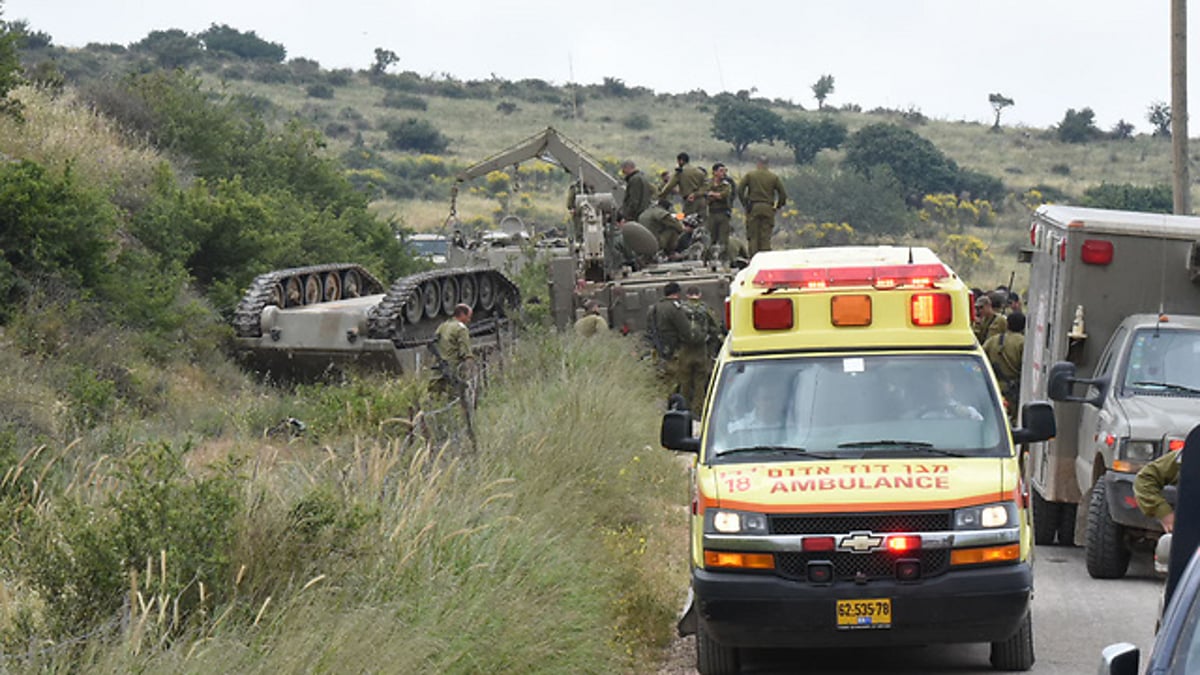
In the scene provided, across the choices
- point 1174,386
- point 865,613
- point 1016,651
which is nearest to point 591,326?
point 1174,386

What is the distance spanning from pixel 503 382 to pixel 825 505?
9.63 metres

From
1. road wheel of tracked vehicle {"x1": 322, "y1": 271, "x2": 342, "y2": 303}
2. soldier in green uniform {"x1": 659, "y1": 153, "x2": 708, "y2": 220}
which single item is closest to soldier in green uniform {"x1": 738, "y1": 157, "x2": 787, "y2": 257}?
soldier in green uniform {"x1": 659, "y1": 153, "x2": 708, "y2": 220}

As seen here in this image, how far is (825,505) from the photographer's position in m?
9.70

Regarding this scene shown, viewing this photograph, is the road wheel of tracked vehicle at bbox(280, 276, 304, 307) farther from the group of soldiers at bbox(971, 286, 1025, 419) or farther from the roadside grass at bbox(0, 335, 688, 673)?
the roadside grass at bbox(0, 335, 688, 673)

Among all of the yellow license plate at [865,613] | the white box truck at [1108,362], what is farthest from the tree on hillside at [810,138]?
the yellow license plate at [865,613]

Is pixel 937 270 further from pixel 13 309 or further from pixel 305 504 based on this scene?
pixel 13 309

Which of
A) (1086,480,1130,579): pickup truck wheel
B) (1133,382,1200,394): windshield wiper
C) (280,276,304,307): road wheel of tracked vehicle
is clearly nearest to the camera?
(1086,480,1130,579): pickup truck wheel

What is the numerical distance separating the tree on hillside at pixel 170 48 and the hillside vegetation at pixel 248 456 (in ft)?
156

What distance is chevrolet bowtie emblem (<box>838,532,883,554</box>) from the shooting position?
31.7ft

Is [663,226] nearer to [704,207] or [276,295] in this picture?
[704,207]

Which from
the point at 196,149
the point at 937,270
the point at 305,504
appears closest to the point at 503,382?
the point at 937,270

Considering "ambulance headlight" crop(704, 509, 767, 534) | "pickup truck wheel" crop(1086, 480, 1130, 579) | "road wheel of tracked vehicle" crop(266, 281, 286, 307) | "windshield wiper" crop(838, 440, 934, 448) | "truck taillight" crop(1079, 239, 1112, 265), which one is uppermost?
"truck taillight" crop(1079, 239, 1112, 265)

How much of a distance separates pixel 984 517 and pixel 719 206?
68.5 ft

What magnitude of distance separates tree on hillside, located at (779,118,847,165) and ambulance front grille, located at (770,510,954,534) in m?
75.4
